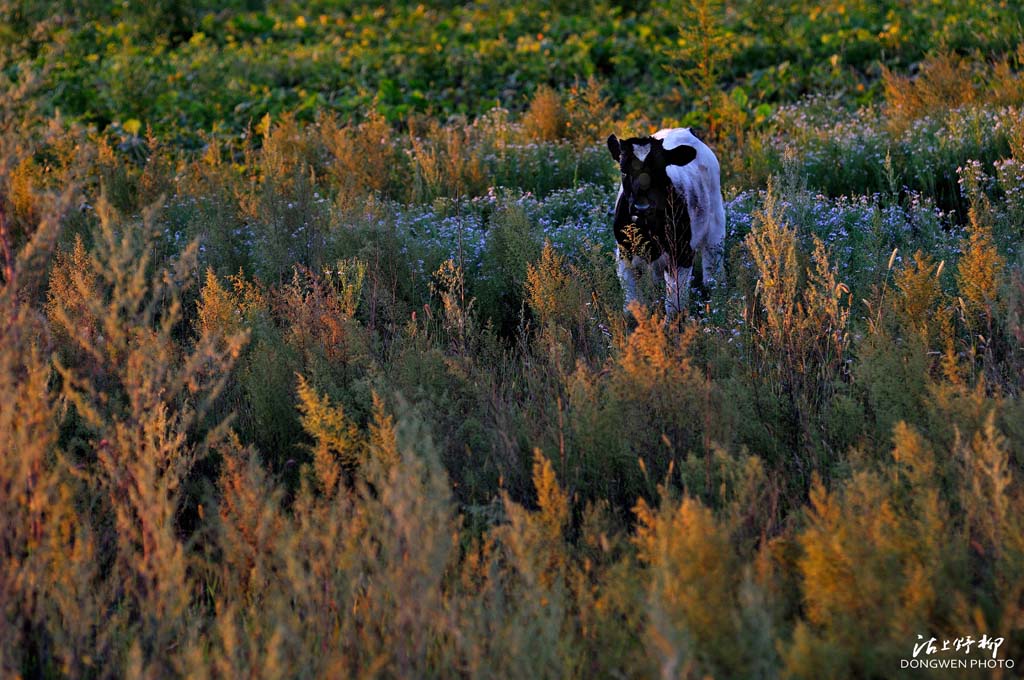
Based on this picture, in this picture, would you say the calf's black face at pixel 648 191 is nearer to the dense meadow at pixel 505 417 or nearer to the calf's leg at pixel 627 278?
the calf's leg at pixel 627 278

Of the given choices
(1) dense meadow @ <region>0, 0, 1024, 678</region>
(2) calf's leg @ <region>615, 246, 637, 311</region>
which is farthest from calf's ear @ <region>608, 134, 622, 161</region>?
(1) dense meadow @ <region>0, 0, 1024, 678</region>

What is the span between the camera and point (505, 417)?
441cm

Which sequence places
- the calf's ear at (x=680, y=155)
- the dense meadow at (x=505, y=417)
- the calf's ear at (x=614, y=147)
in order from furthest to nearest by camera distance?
the calf's ear at (x=680, y=155), the calf's ear at (x=614, y=147), the dense meadow at (x=505, y=417)

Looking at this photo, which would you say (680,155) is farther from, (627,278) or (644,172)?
(627,278)

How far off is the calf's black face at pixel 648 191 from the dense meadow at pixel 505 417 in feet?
1.25

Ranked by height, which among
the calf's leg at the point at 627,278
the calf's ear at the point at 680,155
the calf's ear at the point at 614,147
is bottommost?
the calf's leg at the point at 627,278

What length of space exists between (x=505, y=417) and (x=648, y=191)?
7.15ft

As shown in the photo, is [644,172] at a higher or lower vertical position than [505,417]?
higher

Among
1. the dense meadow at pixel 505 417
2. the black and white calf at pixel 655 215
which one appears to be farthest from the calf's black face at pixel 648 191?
the dense meadow at pixel 505 417

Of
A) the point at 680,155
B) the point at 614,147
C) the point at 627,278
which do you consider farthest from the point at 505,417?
the point at 680,155

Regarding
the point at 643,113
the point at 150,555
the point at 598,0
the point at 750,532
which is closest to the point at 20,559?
the point at 150,555

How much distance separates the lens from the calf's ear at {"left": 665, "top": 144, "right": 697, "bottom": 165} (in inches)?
241

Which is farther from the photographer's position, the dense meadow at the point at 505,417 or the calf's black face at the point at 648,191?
the calf's black face at the point at 648,191

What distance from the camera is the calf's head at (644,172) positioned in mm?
6051
